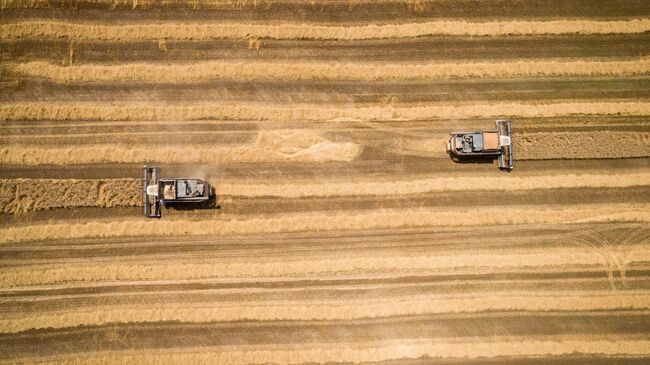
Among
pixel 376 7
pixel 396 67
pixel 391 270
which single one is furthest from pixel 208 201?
pixel 376 7

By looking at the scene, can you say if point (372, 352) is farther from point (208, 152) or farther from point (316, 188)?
point (208, 152)

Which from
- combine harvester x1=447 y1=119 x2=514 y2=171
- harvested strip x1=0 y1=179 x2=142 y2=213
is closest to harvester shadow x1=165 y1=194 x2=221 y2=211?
harvested strip x1=0 y1=179 x2=142 y2=213

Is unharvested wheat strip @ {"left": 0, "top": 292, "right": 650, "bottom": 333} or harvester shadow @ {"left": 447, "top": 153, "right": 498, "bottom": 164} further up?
harvester shadow @ {"left": 447, "top": 153, "right": 498, "bottom": 164}

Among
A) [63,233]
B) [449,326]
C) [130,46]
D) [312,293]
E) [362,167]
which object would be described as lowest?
[449,326]

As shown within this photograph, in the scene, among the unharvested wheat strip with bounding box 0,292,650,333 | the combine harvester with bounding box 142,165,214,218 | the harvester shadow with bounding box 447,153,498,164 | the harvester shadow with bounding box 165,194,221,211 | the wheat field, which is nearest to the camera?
the combine harvester with bounding box 142,165,214,218

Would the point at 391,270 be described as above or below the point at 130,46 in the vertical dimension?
below

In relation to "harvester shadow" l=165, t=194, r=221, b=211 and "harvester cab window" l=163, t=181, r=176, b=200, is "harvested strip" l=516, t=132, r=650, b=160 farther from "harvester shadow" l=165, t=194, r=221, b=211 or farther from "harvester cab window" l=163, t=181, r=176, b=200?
"harvester cab window" l=163, t=181, r=176, b=200

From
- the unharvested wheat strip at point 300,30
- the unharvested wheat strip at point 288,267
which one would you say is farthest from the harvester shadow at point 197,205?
the unharvested wheat strip at point 300,30

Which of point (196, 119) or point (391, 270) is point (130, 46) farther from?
point (391, 270)
